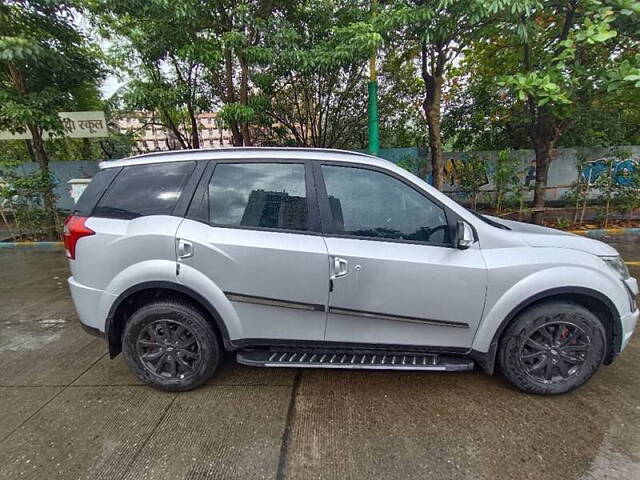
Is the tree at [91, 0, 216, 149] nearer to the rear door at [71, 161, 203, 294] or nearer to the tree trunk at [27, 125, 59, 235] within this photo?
the tree trunk at [27, 125, 59, 235]

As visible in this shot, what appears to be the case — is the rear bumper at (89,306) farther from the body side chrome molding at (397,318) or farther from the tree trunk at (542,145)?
the tree trunk at (542,145)

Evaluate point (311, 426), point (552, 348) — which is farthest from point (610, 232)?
point (311, 426)

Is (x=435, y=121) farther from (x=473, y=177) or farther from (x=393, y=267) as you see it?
(x=393, y=267)

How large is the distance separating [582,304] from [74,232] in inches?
151

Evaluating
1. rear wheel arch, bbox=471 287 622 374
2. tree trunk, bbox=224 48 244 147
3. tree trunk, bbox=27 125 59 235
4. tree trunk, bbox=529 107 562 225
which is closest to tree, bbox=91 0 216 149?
tree trunk, bbox=224 48 244 147

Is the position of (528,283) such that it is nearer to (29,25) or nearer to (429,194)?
(429,194)

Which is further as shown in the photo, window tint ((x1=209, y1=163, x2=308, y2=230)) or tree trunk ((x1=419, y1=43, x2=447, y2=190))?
tree trunk ((x1=419, y1=43, x2=447, y2=190))

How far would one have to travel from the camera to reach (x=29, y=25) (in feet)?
21.0

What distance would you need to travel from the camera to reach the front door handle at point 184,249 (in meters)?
2.31

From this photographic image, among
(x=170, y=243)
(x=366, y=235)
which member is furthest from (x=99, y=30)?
(x=366, y=235)

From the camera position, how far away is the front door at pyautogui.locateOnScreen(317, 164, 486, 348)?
2238mm

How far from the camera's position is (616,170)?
7.55 m

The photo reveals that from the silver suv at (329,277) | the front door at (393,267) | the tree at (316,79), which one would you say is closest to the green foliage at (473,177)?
the tree at (316,79)

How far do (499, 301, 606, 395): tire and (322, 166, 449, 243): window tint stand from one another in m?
0.85
